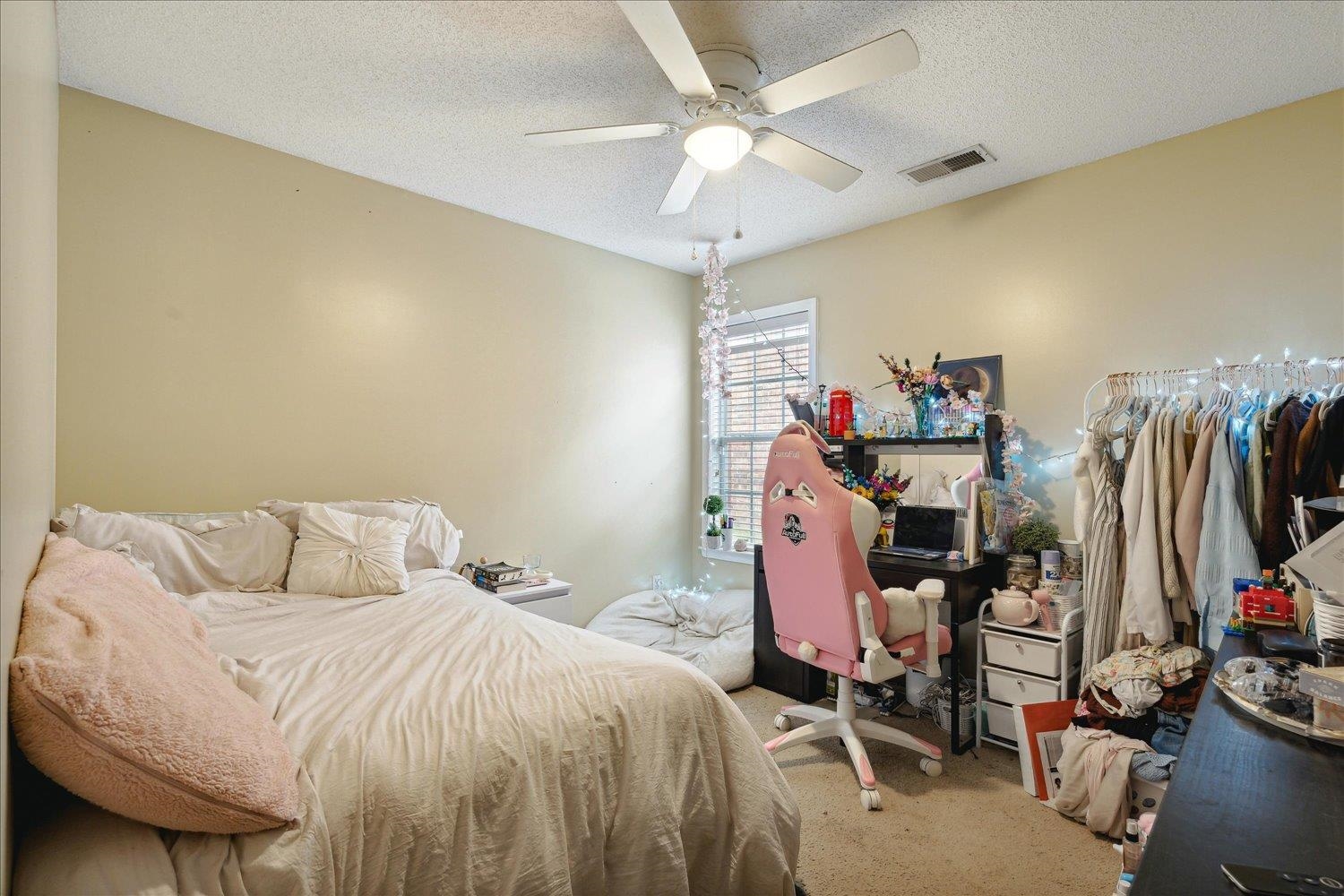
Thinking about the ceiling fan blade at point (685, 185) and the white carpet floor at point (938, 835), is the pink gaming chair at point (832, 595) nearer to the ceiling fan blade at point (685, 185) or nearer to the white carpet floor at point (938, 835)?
the white carpet floor at point (938, 835)

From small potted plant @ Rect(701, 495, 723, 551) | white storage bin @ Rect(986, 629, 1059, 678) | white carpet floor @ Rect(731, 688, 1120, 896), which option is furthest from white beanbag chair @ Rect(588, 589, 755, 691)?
white storage bin @ Rect(986, 629, 1059, 678)

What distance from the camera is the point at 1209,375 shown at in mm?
2662

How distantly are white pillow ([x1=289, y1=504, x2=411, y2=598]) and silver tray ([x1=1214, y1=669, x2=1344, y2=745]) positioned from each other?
2.57 meters

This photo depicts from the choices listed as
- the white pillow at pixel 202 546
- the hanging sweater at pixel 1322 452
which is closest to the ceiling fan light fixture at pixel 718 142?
the hanging sweater at pixel 1322 452

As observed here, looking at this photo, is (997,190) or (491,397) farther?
(491,397)

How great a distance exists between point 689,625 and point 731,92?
10.1 ft

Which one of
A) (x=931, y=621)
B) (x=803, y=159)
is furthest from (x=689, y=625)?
(x=803, y=159)

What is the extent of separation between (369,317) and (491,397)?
2.57 ft

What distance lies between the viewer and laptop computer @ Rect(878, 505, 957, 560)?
3076mm

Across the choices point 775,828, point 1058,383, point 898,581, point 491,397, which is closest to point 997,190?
point 1058,383

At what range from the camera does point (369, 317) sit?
3.27 m

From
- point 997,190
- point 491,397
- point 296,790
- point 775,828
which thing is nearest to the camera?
point 296,790

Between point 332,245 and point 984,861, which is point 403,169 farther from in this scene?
point 984,861

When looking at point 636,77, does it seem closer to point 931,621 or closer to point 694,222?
point 694,222
